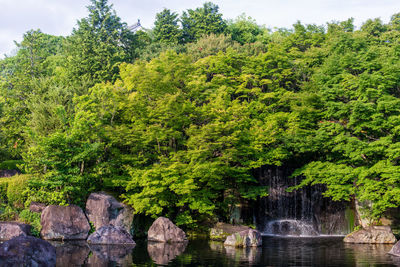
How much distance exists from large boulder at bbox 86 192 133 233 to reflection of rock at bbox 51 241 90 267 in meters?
2.50

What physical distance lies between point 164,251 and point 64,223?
8374mm

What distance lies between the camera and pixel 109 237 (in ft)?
78.8

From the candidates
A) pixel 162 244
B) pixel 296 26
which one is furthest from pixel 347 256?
pixel 296 26

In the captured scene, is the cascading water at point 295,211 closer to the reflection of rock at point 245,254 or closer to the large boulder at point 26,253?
the reflection of rock at point 245,254

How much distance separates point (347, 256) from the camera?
19.6 m

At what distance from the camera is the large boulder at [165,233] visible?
25.5 meters

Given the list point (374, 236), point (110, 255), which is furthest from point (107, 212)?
point (374, 236)

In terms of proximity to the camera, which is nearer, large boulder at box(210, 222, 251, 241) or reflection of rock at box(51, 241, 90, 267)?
reflection of rock at box(51, 241, 90, 267)

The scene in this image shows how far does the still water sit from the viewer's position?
17.1m

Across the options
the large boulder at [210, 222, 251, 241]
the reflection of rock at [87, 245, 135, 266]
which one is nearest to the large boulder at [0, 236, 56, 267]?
the reflection of rock at [87, 245, 135, 266]

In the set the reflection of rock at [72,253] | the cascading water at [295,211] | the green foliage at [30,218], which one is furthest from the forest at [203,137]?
the reflection of rock at [72,253]

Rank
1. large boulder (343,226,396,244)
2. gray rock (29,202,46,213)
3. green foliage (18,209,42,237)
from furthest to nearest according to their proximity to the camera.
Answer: gray rock (29,202,46,213) → large boulder (343,226,396,244) → green foliage (18,209,42,237)

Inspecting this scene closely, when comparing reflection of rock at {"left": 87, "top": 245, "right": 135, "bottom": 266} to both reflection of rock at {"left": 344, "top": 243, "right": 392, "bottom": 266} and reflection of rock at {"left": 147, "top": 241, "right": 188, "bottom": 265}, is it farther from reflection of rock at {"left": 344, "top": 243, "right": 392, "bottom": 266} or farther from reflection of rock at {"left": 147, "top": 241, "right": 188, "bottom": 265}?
reflection of rock at {"left": 344, "top": 243, "right": 392, "bottom": 266}

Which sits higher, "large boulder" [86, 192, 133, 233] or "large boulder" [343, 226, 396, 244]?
"large boulder" [86, 192, 133, 233]
